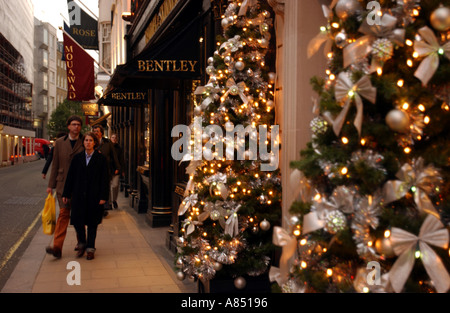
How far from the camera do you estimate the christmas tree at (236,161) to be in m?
4.86

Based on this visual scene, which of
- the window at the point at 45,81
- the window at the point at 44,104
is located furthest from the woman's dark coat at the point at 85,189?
the window at the point at 44,104

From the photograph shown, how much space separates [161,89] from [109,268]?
3626 millimetres

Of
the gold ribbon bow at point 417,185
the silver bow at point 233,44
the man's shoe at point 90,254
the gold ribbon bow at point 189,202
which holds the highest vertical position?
the silver bow at point 233,44

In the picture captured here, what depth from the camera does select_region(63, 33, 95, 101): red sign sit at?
14.2 metres

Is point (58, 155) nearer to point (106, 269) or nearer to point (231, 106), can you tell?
point (106, 269)

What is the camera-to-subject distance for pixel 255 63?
512 centimetres

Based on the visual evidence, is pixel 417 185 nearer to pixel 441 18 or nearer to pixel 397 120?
pixel 397 120

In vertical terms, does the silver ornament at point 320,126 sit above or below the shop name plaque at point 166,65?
below

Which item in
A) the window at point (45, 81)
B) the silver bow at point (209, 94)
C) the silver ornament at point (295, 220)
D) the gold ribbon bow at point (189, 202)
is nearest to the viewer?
the silver ornament at point (295, 220)

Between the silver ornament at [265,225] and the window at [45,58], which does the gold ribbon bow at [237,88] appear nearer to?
the silver ornament at [265,225]

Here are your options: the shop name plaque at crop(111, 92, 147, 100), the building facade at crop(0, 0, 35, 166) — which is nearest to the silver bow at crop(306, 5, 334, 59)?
the shop name plaque at crop(111, 92, 147, 100)

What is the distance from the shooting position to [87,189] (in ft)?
24.3
